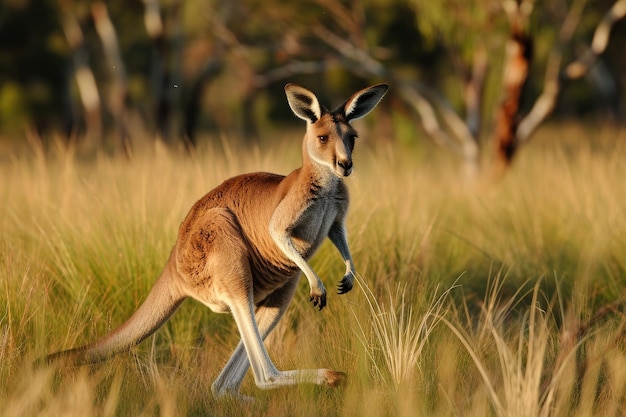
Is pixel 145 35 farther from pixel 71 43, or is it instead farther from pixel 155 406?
pixel 155 406

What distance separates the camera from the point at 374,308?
4621 millimetres

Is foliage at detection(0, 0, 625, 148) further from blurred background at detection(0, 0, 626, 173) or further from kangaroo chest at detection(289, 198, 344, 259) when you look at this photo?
kangaroo chest at detection(289, 198, 344, 259)

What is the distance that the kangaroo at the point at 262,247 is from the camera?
3498 mm

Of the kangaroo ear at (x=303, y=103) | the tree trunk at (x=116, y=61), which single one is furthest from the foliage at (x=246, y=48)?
the kangaroo ear at (x=303, y=103)

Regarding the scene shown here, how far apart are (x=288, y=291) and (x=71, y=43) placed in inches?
903

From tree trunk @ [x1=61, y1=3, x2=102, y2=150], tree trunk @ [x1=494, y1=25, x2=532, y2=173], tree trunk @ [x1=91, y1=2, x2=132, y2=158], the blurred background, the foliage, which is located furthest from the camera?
tree trunk @ [x1=61, y1=3, x2=102, y2=150]

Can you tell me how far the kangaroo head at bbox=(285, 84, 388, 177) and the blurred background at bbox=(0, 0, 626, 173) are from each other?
12.0 ft

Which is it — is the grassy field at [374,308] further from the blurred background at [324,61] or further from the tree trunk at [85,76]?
the tree trunk at [85,76]

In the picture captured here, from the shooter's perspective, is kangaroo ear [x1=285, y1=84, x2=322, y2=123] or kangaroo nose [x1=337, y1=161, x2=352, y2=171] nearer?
kangaroo nose [x1=337, y1=161, x2=352, y2=171]

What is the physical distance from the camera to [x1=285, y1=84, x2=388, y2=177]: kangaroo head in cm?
339

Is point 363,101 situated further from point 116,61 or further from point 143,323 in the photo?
point 116,61

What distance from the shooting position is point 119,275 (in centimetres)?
490

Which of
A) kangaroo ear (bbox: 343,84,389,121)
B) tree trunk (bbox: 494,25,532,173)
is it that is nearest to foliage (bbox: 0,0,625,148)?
tree trunk (bbox: 494,25,532,173)

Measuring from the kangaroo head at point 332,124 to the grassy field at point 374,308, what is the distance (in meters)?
0.26
